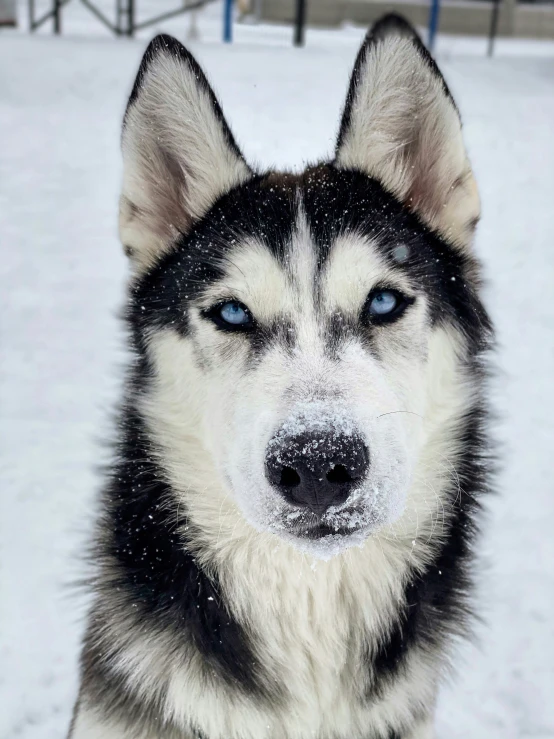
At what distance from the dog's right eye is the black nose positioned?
1.65ft

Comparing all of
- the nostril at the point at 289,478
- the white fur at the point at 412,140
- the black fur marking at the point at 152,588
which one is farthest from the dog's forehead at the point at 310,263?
the black fur marking at the point at 152,588

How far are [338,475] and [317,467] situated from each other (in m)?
0.06

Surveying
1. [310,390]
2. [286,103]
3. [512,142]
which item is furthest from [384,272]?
[512,142]

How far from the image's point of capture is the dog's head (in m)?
1.82

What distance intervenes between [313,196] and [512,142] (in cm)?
830

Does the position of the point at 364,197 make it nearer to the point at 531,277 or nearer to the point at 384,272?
the point at 384,272

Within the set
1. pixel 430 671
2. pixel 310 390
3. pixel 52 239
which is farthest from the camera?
pixel 52 239

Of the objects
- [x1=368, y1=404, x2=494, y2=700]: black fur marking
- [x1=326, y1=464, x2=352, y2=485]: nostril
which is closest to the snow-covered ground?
[x1=368, y1=404, x2=494, y2=700]: black fur marking

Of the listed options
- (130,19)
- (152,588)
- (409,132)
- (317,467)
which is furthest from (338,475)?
(130,19)

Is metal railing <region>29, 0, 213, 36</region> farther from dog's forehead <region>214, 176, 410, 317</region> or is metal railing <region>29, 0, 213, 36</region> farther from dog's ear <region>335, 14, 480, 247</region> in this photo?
dog's forehead <region>214, 176, 410, 317</region>

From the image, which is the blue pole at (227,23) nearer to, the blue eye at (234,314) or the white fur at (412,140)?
the white fur at (412,140)

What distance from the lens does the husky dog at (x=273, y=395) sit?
2.14m

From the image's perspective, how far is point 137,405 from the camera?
2.47 meters

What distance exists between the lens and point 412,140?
2434 millimetres
